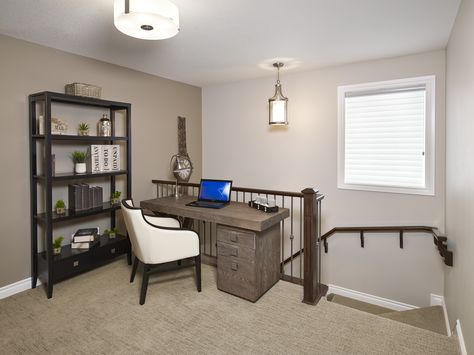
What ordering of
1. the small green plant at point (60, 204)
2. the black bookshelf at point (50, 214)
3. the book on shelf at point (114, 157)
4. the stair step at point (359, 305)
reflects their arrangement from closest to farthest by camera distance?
the black bookshelf at point (50, 214)
the small green plant at point (60, 204)
the book on shelf at point (114, 157)
the stair step at point (359, 305)

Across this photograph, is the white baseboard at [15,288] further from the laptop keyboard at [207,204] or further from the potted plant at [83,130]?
the laptop keyboard at [207,204]

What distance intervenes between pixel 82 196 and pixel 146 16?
2.11 metres

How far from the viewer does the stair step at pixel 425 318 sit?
110 inches

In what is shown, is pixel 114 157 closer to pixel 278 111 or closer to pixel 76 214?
pixel 76 214

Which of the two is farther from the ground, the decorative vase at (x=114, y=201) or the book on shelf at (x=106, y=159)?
the book on shelf at (x=106, y=159)

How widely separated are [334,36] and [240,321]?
2.62m

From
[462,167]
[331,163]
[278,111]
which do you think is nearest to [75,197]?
[278,111]

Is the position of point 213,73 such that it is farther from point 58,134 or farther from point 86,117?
point 58,134

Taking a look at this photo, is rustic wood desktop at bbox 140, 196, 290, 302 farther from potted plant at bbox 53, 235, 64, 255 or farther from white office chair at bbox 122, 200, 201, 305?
potted plant at bbox 53, 235, 64, 255

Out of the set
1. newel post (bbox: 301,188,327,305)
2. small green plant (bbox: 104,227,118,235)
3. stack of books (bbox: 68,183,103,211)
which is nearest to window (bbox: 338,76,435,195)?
newel post (bbox: 301,188,327,305)

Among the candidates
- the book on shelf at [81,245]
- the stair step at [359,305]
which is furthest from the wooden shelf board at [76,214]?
the stair step at [359,305]

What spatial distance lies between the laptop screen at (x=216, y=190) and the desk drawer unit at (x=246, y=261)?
1.85ft

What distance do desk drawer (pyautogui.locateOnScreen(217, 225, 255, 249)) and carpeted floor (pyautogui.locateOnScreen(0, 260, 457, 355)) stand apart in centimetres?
50

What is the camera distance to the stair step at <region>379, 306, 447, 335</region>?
2797 millimetres
